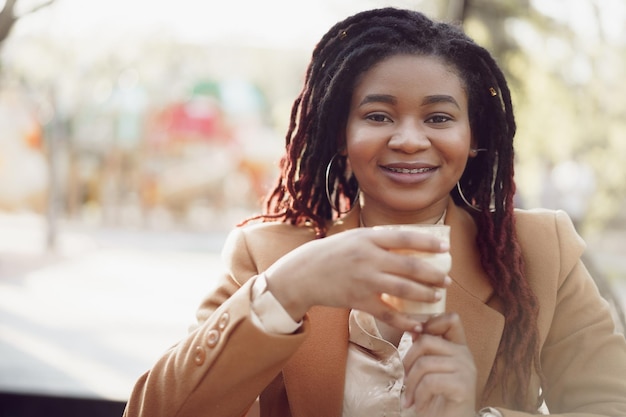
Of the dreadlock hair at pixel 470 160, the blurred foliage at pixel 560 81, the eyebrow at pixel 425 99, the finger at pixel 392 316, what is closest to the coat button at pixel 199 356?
the finger at pixel 392 316

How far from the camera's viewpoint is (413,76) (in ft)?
4.44

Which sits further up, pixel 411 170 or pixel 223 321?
pixel 411 170

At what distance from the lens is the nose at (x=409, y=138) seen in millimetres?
1326

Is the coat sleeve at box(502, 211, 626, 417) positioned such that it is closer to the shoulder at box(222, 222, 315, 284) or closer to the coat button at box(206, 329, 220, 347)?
the shoulder at box(222, 222, 315, 284)

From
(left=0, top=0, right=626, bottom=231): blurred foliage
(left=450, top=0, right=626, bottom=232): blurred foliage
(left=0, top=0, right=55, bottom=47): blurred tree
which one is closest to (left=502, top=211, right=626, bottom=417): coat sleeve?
(left=0, top=0, right=626, bottom=231): blurred foliage

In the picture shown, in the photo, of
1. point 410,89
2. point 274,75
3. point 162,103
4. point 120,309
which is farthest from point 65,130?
point 410,89

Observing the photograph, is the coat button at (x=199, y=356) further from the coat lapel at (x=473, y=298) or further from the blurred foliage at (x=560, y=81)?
the blurred foliage at (x=560, y=81)

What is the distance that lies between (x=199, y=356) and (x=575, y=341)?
2.28 ft

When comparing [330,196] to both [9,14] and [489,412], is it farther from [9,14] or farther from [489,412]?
Result: [9,14]

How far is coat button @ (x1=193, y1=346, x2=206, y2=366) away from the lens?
3.98 ft

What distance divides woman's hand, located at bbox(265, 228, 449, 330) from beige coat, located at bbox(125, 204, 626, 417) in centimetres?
10

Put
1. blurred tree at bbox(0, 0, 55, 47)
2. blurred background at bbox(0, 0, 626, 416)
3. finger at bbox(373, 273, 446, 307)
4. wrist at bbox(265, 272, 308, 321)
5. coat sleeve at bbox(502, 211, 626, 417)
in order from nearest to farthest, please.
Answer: finger at bbox(373, 273, 446, 307)
wrist at bbox(265, 272, 308, 321)
coat sleeve at bbox(502, 211, 626, 417)
blurred tree at bbox(0, 0, 55, 47)
blurred background at bbox(0, 0, 626, 416)

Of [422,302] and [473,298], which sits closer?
[422,302]

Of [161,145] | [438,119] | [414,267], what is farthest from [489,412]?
[161,145]
